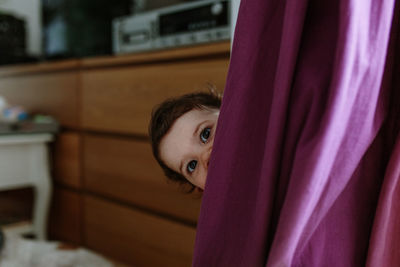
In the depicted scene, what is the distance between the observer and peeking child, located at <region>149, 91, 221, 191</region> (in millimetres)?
625

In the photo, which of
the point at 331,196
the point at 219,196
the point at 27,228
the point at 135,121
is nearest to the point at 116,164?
the point at 135,121

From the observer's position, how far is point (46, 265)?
1.04 meters

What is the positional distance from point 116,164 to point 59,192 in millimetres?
442

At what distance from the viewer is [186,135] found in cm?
→ 63

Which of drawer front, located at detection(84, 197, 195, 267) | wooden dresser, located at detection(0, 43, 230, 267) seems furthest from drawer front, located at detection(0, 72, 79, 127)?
drawer front, located at detection(84, 197, 195, 267)

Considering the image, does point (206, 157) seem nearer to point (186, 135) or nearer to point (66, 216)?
point (186, 135)

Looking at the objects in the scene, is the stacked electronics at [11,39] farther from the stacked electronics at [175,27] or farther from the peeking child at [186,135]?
the peeking child at [186,135]

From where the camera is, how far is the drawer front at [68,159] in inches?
60.4

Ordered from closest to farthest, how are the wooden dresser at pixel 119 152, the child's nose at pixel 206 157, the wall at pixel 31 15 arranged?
the child's nose at pixel 206 157 < the wooden dresser at pixel 119 152 < the wall at pixel 31 15

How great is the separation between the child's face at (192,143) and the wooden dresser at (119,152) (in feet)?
1.36

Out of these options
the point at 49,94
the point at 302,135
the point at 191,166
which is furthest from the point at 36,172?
the point at 302,135

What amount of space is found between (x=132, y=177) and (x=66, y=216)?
19.5 inches

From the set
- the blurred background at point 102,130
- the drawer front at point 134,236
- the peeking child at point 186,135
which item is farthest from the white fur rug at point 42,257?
the peeking child at point 186,135

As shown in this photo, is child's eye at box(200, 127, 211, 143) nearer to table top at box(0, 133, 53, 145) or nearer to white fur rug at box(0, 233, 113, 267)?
white fur rug at box(0, 233, 113, 267)
